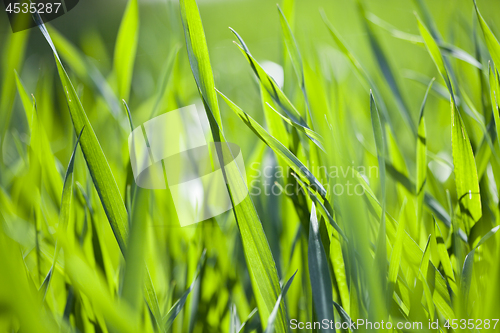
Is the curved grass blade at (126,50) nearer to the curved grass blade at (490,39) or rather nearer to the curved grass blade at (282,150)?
the curved grass blade at (282,150)

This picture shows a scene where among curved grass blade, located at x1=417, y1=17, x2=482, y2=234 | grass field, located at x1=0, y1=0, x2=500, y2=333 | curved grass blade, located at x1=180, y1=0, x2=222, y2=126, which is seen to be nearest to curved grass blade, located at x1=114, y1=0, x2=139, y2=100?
grass field, located at x1=0, y1=0, x2=500, y2=333

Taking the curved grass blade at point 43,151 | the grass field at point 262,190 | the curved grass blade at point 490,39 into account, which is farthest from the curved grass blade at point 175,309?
the curved grass blade at point 490,39

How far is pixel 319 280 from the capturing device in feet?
0.42

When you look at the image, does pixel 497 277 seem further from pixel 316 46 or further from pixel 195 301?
pixel 316 46

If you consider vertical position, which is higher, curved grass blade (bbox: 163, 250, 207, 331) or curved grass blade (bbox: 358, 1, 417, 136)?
curved grass blade (bbox: 358, 1, 417, 136)

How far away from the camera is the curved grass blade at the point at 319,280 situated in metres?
0.12

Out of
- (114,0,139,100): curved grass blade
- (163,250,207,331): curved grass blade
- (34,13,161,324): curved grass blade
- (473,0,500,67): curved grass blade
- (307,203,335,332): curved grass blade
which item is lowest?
(163,250,207,331): curved grass blade

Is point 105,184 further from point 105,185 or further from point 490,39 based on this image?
point 490,39

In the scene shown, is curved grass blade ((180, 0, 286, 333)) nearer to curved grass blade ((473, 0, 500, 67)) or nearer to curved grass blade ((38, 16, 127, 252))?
curved grass blade ((38, 16, 127, 252))

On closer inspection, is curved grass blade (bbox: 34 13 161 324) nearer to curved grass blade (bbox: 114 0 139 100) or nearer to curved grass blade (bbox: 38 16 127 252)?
curved grass blade (bbox: 38 16 127 252)

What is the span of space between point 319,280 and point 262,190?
10 cm

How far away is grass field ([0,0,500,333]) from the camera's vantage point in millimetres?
128

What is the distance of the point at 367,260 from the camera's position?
12 centimetres

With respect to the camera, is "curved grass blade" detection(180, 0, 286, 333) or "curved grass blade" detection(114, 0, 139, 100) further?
"curved grass blade" detection(114, 0, 139, 100)
